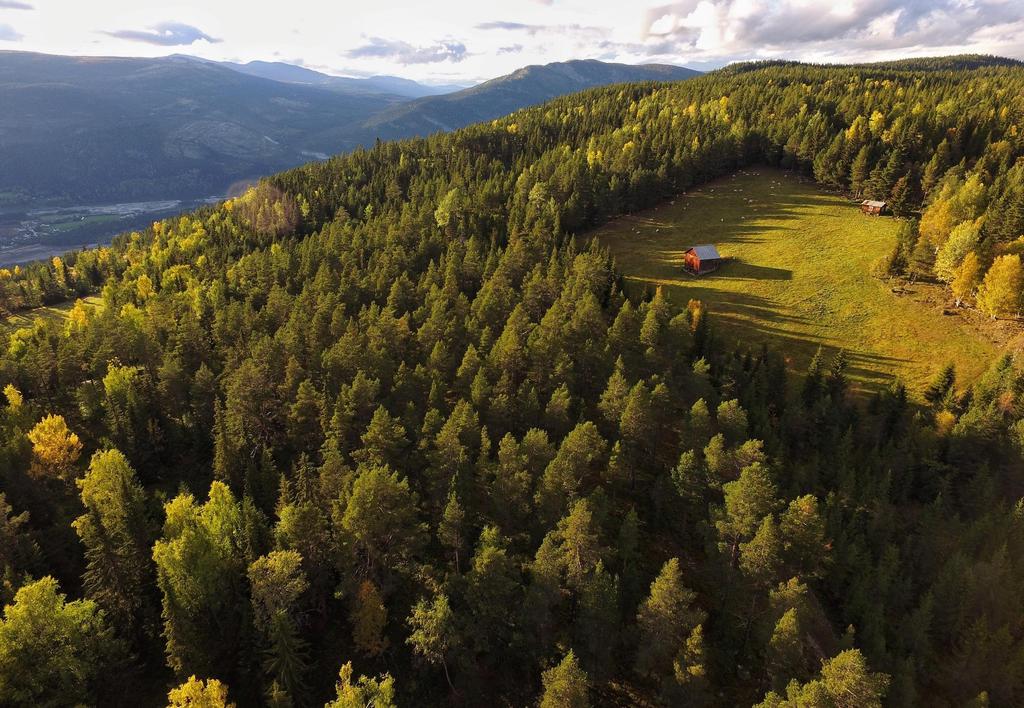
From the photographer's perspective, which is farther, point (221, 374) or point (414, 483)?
point (221, 374)

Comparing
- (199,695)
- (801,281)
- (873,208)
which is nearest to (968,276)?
(801,281)

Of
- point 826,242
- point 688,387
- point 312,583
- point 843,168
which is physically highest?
point 843,168

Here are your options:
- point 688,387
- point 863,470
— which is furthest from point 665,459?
point 863,470

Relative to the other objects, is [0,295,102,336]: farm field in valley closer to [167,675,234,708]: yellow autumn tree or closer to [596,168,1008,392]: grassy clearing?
[167,675,234,708]: yellow autumn tree

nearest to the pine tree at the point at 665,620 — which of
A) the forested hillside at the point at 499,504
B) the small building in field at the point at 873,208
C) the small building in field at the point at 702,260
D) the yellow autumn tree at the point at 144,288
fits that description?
the forested hillside at the point at 499,504

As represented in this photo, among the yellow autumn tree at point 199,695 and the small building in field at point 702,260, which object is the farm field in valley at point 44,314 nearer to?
the yellow autumn tree at point 199,695

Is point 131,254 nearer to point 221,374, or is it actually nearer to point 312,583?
point 221,374

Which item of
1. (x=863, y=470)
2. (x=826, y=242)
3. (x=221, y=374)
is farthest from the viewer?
(x=826, y=242)

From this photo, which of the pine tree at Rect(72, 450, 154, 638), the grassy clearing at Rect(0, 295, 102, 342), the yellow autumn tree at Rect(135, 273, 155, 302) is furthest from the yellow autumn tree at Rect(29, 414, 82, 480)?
the grassy clearing at Rect(0, 295, 102, 342)
